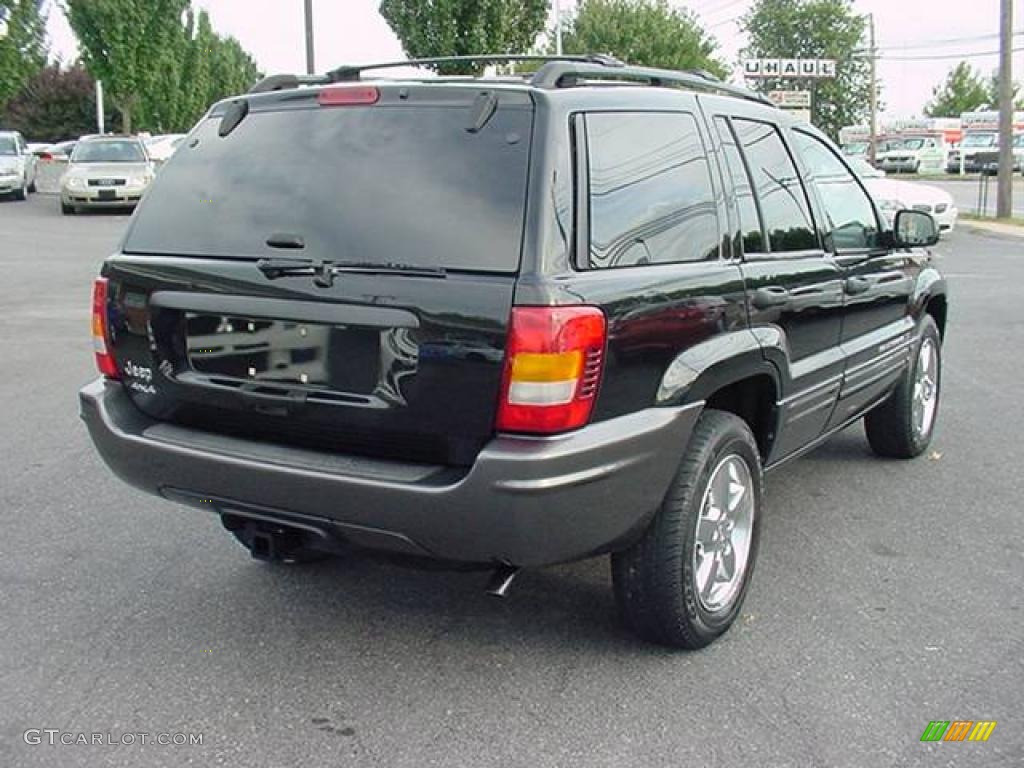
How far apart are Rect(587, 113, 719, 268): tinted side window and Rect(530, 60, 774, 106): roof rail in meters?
0.18

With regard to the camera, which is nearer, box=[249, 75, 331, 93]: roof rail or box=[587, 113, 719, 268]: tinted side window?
box=[587, 113, 719, 268]: tinted side window

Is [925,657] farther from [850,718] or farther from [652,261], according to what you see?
[652,261]

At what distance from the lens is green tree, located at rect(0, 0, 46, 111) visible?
92.1ft

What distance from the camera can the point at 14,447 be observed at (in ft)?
19.6

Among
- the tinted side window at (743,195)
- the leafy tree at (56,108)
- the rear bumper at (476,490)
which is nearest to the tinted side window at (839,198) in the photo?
the tinted side window at (743,195)

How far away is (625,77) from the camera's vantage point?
379 cm

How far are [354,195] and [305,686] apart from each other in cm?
151

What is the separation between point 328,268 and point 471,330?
503 millimetres

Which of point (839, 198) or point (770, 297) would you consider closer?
point (770, 297)

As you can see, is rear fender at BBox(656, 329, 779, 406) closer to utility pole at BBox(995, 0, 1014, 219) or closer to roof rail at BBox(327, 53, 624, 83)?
roof rail at BBox(327, 53, 624, 83)

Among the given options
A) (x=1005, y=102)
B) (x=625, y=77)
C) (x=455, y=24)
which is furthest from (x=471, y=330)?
(x=1005, y=102)

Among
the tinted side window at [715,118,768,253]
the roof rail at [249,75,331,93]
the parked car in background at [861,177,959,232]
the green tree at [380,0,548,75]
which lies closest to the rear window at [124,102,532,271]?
the roof rail at [249,75,331,93]

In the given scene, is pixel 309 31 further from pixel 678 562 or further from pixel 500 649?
pixel 678 562

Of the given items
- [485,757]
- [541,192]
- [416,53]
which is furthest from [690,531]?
[416,53]
